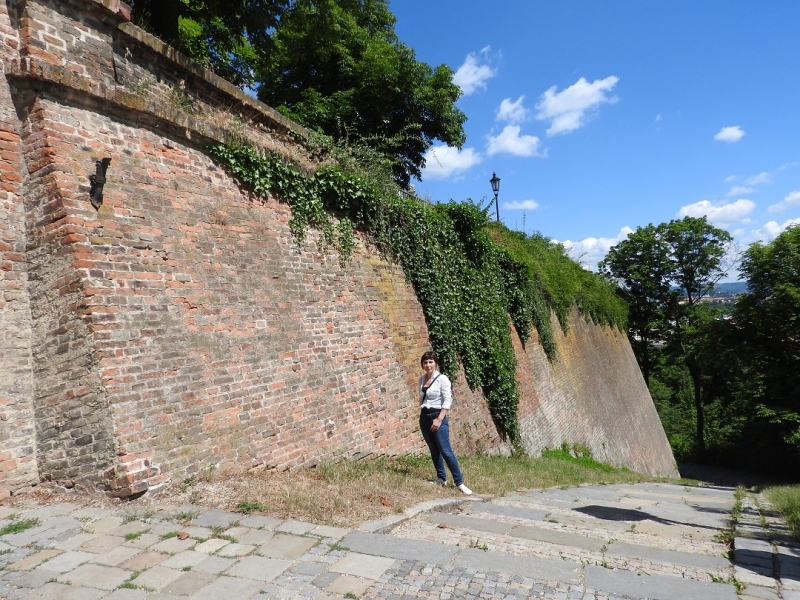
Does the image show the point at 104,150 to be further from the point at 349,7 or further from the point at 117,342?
the point at 349,7

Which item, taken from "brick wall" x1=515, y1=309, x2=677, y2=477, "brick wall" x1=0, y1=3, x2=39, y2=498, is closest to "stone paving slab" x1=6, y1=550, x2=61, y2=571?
"brick wall" x1=0, y1=3, x2=39, y2=498

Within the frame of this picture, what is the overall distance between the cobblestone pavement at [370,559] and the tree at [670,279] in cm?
3130

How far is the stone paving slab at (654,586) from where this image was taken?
9.43 ft

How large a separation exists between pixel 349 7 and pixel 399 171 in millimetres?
8202

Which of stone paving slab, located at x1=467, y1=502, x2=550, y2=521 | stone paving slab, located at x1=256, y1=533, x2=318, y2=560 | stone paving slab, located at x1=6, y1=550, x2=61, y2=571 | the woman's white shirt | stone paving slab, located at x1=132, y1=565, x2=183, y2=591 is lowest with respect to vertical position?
stone paving slab, located at x1=467, y1=502, x2=550, y2=521

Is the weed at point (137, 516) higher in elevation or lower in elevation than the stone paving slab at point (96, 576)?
higher

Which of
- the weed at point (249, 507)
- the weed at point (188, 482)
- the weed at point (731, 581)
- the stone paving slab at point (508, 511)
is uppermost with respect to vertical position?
the weed at point (188, 482)

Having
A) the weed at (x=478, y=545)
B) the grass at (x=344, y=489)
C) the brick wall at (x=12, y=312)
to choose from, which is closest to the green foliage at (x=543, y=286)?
the grass at (x=344, y=489)

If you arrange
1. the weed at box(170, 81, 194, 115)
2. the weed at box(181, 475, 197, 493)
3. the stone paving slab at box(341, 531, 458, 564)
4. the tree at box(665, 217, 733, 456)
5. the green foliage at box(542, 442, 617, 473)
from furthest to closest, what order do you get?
the tree at box(665, 217, 733, 456)
the green foliage at box(542, 442, 617, 473)
the weed at box(170, 81, 194, 115)
the weed at box(181, 475, 197, 493)
the stone paving slab at box(341, 531, 458, 564)

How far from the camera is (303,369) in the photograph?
248 inches

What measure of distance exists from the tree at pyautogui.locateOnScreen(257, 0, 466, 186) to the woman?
9212 mm

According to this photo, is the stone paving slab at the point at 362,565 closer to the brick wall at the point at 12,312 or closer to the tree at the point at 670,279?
the brick wall at the point at 12,312

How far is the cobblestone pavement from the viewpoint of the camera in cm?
292

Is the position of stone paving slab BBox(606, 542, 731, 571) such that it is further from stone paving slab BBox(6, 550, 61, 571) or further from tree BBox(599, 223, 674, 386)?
tree BBox(599, 223, 674, 386)
